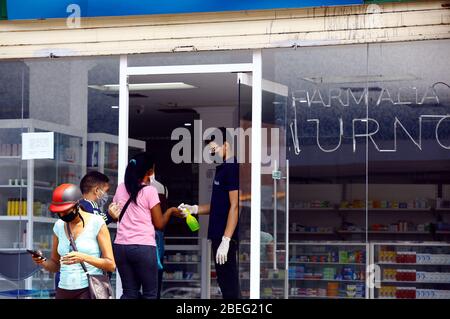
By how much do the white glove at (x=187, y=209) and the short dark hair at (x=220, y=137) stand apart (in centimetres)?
66

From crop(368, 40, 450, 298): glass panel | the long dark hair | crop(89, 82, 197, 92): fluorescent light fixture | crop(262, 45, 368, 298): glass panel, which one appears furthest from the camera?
crop(89, 82, 197, 92): fluorescent light fixture

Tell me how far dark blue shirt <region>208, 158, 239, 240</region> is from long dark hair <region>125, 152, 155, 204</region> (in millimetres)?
671

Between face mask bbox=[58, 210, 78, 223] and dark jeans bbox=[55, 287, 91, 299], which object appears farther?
face mask bbox=[58, 210, 78, 223]

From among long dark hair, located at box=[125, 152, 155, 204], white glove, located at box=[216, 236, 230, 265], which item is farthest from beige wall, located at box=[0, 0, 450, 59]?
white glove, located at box=[216, 236, 230, 265]

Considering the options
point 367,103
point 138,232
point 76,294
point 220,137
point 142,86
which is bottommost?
point 76,294

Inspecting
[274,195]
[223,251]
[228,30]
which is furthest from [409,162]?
[228,30]

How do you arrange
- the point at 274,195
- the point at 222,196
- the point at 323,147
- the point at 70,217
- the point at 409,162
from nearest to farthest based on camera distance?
1. the point at 70,217
2. the point at 409,162
3. the point at 323,147
4. the point at 274,195
5. the point at 222,196

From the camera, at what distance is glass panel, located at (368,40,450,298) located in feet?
32.6

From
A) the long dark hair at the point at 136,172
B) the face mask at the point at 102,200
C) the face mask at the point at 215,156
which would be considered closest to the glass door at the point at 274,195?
the face mask at the point at 215,156

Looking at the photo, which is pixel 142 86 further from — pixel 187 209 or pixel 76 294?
pixel 76 294

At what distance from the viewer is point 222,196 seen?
10602 mm

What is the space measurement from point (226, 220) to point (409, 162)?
1.82 meters

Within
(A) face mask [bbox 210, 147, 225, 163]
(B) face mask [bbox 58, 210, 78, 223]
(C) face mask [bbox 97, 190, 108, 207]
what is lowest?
(B) face mask [bbox 58, 210, 78, 223]

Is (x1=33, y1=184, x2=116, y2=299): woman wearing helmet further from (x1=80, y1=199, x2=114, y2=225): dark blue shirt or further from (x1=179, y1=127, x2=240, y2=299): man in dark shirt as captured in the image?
(x1=179, y1=127, x2=240, y2=299): man in dark shirt
